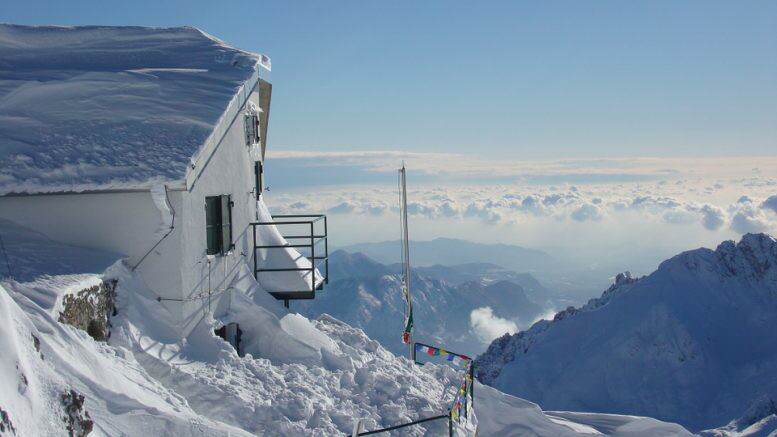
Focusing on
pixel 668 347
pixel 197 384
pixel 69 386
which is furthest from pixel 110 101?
pixel 668 347

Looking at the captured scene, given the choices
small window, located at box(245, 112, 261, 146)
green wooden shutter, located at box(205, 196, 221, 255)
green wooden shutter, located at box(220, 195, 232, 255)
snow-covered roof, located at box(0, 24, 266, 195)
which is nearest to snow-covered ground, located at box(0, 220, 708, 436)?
green wooden shutter, located at box(220, 195, 232, 255)

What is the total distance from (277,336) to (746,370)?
3868 inches

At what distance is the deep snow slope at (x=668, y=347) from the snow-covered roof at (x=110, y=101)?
86.3 m

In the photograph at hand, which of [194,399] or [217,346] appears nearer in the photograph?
[194,399]

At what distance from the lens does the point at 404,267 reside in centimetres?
1914

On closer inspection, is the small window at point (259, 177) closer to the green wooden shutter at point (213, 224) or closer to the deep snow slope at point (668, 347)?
the green wooden shutter at point (213, 224)

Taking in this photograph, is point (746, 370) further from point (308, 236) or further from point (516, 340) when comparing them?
point (308, 236)

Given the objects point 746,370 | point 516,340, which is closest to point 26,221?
point 746,370

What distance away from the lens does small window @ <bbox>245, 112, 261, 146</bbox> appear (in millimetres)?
17578

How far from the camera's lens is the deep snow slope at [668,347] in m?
95.6

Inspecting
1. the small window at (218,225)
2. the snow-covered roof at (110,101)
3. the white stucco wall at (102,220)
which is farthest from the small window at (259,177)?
the white stucco wall at (102,220)

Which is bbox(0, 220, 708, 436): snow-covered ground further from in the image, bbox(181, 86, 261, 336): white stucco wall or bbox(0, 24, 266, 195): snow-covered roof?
bbox(0, 24, 266, 195): snow-covered roof

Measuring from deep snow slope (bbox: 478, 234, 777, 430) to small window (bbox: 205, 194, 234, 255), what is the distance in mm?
86229

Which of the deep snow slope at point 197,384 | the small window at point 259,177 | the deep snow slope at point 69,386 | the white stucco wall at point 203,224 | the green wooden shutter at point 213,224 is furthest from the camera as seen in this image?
the small window at point 259,177
